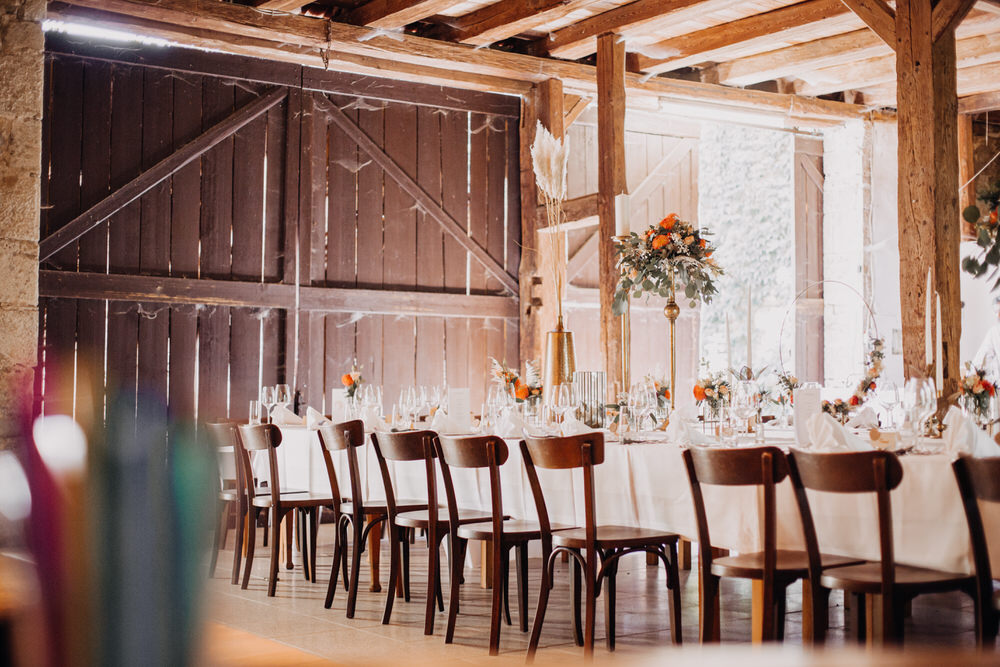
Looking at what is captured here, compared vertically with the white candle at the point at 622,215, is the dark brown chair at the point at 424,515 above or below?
below

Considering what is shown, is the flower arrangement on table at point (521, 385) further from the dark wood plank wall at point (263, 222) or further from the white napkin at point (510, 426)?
the dark wood plank wall at point (263, 222)

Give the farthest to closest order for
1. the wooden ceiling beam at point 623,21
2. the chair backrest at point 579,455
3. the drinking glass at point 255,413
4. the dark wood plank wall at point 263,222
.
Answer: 1. the dark wood plank wall at point 263,222
2. the wooden ceiling beam at point 623,21
3. the drinking glass at point 255,413
4. the chair backrest at point 579,455

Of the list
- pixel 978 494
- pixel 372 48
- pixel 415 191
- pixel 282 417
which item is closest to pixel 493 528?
pixel 978 494

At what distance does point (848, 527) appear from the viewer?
337 centimetres

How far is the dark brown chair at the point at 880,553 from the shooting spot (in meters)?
2.84

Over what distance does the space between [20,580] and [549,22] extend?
711 centimetres

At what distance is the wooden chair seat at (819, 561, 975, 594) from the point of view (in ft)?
9.64

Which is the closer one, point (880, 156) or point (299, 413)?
point (299, 413)

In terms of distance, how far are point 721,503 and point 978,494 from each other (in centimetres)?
104

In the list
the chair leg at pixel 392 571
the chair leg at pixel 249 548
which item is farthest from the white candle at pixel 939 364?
the chair leg at pixel 249 548

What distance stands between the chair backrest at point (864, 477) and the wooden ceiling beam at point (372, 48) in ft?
17.6

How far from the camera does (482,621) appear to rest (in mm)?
4707

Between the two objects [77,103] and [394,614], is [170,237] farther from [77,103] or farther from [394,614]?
[394,614]

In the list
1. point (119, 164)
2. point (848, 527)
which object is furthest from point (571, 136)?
point (848, 527)
